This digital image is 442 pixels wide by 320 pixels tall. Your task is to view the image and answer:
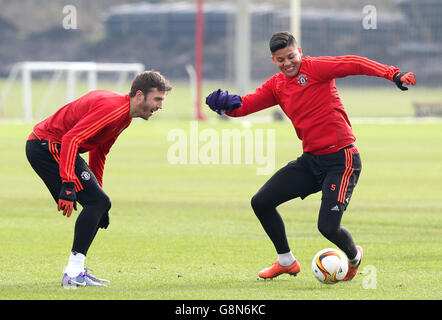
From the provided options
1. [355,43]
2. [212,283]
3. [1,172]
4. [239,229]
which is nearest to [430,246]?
[239,229]

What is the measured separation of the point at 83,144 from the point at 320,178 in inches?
77.7

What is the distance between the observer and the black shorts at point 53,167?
782cm

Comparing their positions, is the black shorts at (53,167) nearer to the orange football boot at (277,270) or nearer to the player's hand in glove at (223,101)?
the player's hand in glove at (223,101)

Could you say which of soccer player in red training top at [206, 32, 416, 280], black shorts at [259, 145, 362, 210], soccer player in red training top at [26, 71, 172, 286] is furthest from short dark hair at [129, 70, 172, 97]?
black shorts at [259, 145, 362, 210]

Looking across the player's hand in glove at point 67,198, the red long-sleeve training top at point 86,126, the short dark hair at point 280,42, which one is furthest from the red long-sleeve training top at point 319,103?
the player's hand in glove at point 67,198

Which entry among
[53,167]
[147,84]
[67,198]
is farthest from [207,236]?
[67,198]

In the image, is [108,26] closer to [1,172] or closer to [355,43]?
[355,43]

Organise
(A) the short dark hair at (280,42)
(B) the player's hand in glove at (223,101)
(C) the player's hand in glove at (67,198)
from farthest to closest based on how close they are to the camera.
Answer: (B) the player's hand in glove at (223,101) → (A) the short dark hair at (280,42) → (C) the player's hand in glove at (67,198)

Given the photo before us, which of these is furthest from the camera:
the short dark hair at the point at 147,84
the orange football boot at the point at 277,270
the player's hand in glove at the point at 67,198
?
the orange football boot at the point at 277,270

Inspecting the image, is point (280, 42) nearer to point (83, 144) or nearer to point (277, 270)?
point (83, 144)

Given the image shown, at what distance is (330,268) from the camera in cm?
802

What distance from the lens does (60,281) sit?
26.7 ft
